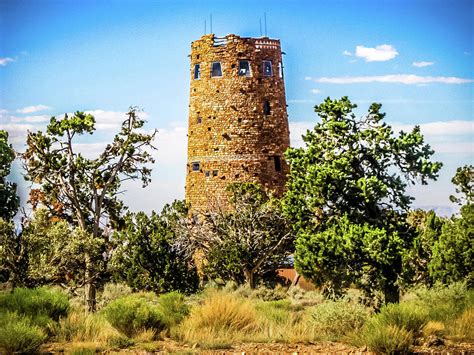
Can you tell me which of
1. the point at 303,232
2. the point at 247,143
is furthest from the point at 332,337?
the point at 247,143

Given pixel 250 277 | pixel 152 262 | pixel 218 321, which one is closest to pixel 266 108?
pixel 250 277

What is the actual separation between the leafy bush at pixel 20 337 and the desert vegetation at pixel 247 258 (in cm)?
3

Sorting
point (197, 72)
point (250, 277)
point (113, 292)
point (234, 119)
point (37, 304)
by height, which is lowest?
point (113, 292)

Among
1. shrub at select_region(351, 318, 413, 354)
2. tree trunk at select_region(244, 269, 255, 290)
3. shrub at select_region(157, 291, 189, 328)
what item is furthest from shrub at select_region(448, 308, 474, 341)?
tree trunk at select_region(244, 269, 255, 290)

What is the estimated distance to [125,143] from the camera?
29734mm

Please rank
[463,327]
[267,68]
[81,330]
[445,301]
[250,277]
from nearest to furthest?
[81,330] → [463,327] → [445,301] → [250,277] → [267,68]

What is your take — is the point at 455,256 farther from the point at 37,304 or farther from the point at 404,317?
the point at 37,304

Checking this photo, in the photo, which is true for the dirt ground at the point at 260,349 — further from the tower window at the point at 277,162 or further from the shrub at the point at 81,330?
the tower window at the point at 277,162

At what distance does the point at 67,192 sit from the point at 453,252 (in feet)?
46.0

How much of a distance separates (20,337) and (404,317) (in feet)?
28.6

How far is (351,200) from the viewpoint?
26328mm

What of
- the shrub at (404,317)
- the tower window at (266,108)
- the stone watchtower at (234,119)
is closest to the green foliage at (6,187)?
the stone watchtower at (234,119)

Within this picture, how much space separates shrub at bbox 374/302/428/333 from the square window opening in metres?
23.0

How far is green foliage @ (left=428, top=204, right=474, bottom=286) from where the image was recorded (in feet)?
90.4
